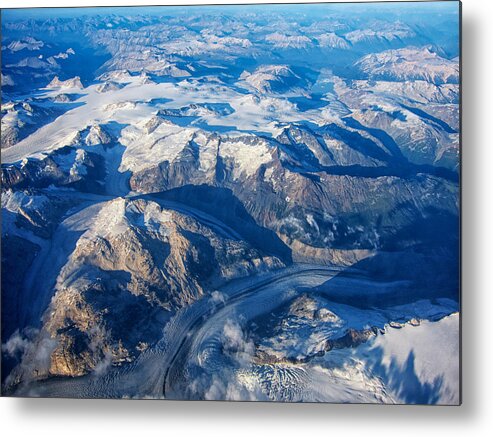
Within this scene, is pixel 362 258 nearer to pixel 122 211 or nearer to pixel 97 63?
pixel 122 211

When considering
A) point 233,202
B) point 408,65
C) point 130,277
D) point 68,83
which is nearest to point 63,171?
point 68,83

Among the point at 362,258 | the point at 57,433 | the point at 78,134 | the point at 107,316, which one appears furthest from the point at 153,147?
the point at 57,433

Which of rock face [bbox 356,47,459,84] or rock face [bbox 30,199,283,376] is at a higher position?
rock face [bbox 356,47,459,84]

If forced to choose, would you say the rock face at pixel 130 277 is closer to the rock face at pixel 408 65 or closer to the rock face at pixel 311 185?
the rock face at pixel 311 185

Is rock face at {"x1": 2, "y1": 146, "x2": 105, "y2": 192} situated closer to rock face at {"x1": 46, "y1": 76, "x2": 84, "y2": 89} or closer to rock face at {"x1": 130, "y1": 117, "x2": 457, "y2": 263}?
rock face at {"x1": 130, "y1": 117, "x2": 457, "y2": 263}

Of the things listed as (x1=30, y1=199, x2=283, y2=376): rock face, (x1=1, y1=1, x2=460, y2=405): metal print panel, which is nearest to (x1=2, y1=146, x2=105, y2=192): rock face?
(x1=1, y1=1, x2=460, y2=405): metal print panel

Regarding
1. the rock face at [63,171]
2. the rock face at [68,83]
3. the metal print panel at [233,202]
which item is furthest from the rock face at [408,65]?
the rock face at [68,83]

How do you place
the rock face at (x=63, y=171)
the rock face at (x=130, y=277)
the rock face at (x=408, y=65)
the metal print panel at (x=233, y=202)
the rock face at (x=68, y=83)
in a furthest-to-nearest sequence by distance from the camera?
the rock face at (x=68, y=83) → the rock face at (x=408, y=65) → the rock face at (x=63, y=171) → the rock face at (x=130, y=277) → the metal print panel at (x=233, y=202)
